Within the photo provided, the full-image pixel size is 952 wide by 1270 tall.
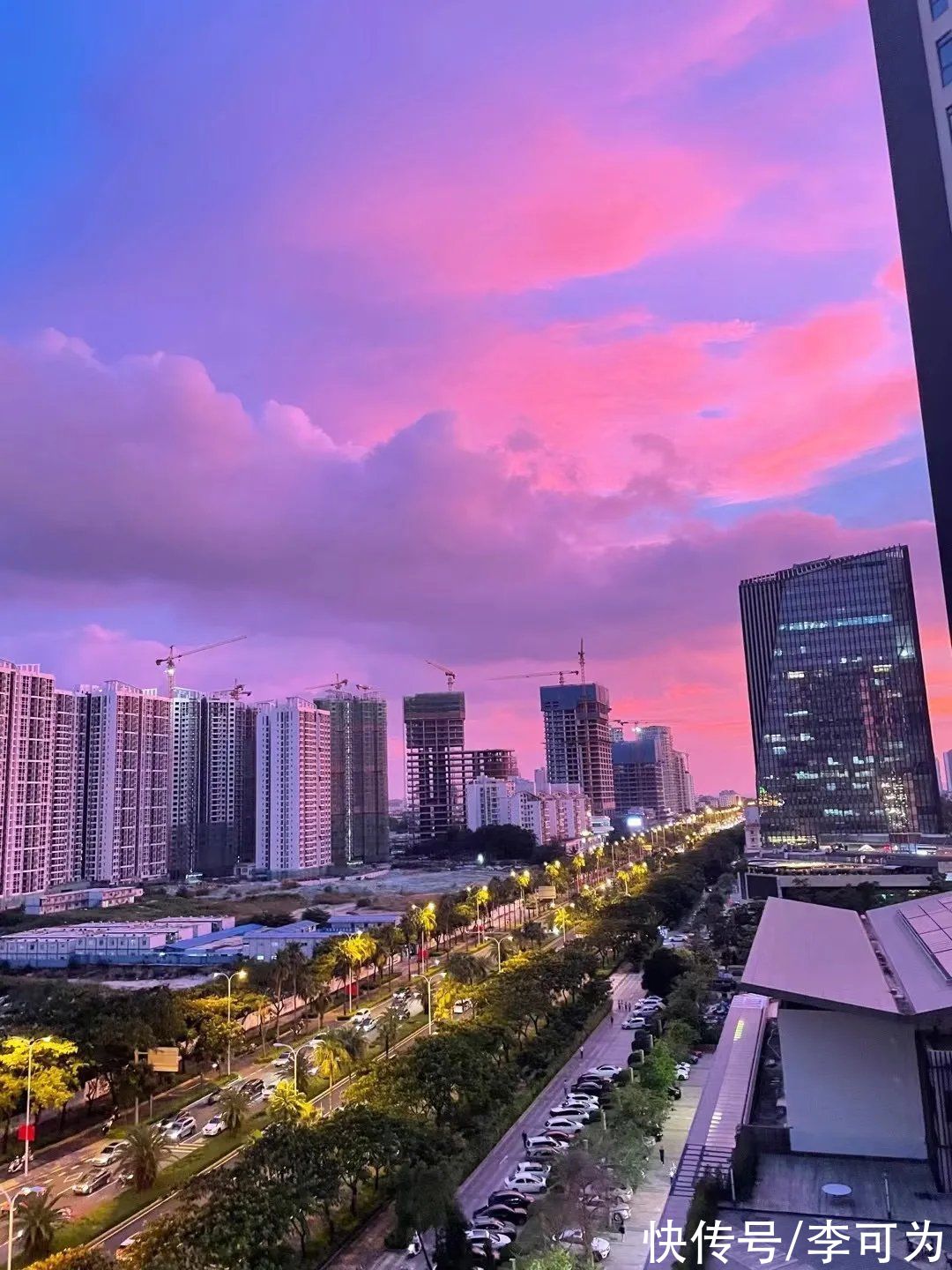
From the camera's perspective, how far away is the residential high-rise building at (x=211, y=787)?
16875 centimetres

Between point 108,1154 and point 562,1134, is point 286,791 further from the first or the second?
point 562,1134

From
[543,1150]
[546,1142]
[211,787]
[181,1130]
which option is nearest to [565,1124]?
[546,1142]

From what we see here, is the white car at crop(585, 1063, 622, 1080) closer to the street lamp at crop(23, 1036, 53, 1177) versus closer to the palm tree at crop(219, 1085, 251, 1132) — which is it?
the palm tree at crop(219, 1085, 251, 1132)

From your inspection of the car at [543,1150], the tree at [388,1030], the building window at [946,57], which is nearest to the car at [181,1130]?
the tree at [388,1030]

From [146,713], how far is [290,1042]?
357ft

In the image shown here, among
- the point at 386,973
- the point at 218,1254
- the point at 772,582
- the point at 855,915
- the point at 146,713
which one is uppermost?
the point at 772,582

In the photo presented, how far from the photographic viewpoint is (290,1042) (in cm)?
5281

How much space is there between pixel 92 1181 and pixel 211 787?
147148mm

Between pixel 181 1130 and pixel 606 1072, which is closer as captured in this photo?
pixel 181 1130

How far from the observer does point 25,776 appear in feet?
382

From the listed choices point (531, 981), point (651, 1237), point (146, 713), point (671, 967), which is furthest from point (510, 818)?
→ point (651, 1237)

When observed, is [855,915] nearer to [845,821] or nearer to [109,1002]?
[109,1002]

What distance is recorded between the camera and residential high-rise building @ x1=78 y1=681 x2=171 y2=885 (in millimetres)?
141125

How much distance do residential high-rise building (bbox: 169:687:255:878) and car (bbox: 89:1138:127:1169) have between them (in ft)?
438
